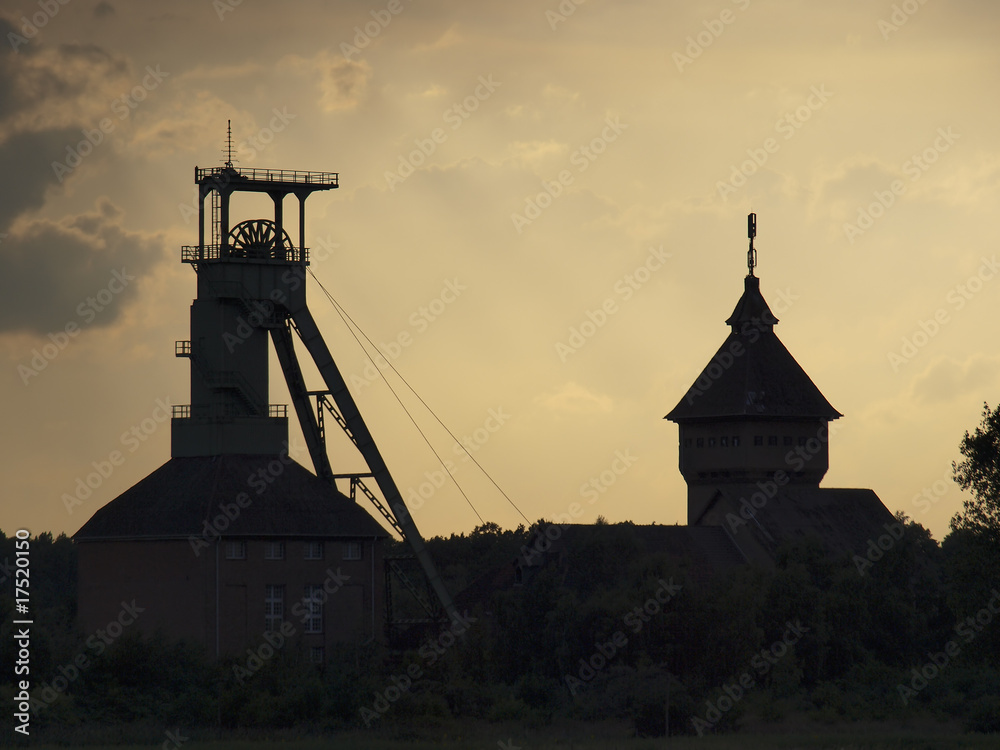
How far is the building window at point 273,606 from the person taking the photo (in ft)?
224

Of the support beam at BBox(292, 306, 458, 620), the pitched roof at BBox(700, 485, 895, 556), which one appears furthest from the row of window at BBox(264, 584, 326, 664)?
the pitched roof at BBox(700, 485, 895, 556)

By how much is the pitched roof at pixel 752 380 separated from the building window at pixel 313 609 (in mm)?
20733

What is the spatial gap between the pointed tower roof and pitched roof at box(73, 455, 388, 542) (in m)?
17.9

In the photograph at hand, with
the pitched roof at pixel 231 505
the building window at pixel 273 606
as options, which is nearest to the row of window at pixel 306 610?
the building window at pixel 273 606

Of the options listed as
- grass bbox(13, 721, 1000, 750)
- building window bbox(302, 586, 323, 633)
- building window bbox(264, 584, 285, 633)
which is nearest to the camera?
grass bbox(13, 721, 1000, 750)

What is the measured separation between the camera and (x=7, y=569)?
295 ft

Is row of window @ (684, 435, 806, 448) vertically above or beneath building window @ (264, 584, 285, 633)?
above

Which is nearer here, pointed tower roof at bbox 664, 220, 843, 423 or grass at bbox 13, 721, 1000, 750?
grass at bbox 13, 721, 1000, 750

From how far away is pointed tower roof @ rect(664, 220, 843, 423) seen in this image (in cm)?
8156

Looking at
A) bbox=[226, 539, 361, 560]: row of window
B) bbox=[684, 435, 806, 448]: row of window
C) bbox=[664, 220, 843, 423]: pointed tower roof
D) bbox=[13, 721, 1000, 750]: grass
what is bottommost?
bbox=[13, 721, 1000, 750]: grass

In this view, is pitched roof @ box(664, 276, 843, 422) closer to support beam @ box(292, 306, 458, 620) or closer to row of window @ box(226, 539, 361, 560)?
support beam @ box(292, 306, 458, 620)

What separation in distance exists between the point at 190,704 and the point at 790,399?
3368 centimetres

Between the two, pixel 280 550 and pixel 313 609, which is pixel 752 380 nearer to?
pixel 313 609

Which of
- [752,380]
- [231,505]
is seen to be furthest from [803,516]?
[231,505]
